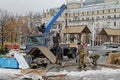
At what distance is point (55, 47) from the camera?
2741 cm

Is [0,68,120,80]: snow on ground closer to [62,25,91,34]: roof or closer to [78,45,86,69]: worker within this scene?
[78,45,86,69]: worker

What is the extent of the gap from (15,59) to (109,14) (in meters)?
89.6

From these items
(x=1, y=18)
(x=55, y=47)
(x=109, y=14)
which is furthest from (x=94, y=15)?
(x=55, y=47)

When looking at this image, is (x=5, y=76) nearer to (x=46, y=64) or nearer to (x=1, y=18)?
(x=46, y=64)

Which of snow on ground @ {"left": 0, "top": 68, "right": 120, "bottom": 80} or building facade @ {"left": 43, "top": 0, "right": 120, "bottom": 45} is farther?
building facade @ {"left": 43, "top": 0, "right": 120, "bottom": 45}

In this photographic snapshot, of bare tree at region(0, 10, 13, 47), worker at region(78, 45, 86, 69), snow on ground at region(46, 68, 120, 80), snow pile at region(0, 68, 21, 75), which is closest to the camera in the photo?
snow on ground at region(46, 68, 120, 80)

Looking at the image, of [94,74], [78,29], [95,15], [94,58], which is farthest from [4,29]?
[95,15]

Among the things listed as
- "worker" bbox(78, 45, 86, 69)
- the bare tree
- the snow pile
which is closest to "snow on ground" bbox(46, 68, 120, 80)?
"worker" bbox(78, 45, 86, 69)

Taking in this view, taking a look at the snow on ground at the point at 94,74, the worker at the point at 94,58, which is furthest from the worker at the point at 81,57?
the worker at the point at 94,58

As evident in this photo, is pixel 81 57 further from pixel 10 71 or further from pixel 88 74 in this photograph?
pixel 10 71

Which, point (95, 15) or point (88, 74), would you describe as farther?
point (95, 15)

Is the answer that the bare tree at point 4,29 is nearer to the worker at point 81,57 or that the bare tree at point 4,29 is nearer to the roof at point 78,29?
the roof at point 78,29

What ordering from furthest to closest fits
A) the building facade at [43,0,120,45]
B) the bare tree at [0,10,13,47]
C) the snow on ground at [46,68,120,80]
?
the building facade at [43,0,120,45]
the bare tree at [0,10,13,47]
the snow on ground at [46,68,120,80]

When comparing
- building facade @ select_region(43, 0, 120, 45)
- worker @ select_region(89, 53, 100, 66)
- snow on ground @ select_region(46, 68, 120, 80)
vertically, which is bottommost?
snow on ground @ select_region(46, 68, 120, 80)
